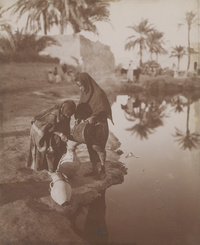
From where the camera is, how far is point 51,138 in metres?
5.71

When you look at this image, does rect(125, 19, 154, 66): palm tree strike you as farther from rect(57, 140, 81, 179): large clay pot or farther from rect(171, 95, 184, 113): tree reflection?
rect(57, 140, 81, 179): large clay pot

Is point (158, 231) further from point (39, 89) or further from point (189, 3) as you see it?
point (189, 3)

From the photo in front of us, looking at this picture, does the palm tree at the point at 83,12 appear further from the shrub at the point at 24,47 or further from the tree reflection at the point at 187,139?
the tree reflection at the point at 187,139

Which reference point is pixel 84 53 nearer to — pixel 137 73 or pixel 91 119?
pixel 137 73

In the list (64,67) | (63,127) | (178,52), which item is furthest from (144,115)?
(64,67)

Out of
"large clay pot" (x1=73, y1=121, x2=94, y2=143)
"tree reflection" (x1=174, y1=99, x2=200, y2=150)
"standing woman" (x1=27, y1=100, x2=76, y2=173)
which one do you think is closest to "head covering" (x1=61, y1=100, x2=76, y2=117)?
"standing woman" (x1=27, y1=100, x2=76, y2=173)

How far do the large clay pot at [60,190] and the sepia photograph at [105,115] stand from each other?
2cm

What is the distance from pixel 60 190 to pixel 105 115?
5.16 feet

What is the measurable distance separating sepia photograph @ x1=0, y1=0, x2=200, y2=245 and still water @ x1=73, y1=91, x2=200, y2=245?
0.02m

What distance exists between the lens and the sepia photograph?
5.52 m

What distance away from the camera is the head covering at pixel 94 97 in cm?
576

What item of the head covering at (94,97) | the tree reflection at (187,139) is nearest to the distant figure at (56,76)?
the head covering at (94,97)

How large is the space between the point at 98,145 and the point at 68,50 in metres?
1.96

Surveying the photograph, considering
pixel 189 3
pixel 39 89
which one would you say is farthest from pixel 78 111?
pixel 189 3
